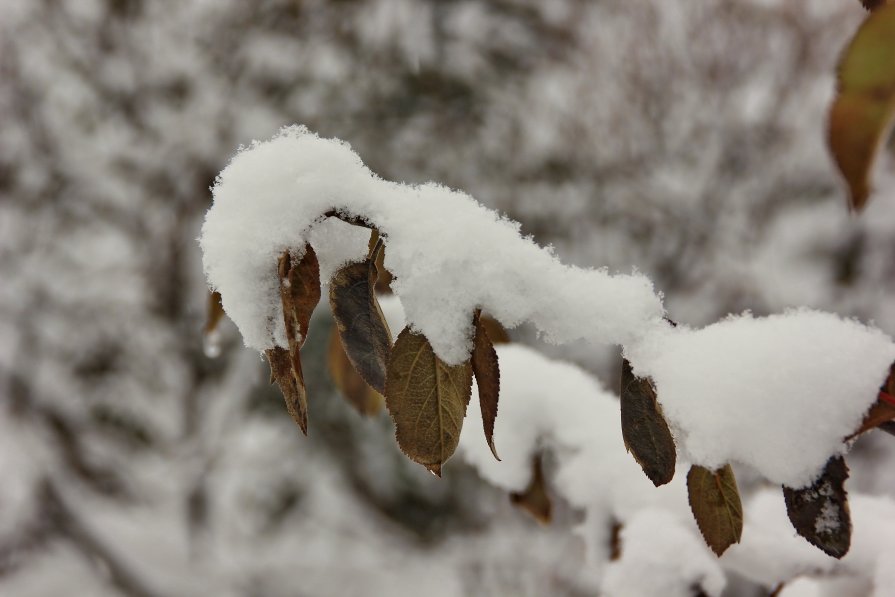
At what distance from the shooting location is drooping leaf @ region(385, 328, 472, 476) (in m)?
0.33

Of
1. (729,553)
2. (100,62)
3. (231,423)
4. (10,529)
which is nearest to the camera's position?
(729,553)

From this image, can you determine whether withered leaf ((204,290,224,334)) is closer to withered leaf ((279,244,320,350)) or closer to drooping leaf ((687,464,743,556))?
withered leaf ((279,244,320,350))

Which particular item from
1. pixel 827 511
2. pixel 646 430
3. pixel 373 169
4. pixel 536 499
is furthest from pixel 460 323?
pixel 373 169

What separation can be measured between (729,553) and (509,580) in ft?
9.92

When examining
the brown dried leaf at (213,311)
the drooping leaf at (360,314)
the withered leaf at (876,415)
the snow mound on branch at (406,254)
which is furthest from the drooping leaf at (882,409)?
the brown dried leaf at (213,311)

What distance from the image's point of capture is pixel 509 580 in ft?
10.8

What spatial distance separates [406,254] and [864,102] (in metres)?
0.23

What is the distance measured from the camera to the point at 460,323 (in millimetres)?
338

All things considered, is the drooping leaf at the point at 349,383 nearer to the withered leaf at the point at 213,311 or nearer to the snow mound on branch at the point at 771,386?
the withered leaf at the point at 213,311

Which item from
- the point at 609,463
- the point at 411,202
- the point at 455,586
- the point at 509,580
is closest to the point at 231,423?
the point at 455,586

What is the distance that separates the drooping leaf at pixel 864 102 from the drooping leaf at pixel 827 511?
0.58 ft

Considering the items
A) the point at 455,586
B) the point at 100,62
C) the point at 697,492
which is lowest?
the point at 697,492

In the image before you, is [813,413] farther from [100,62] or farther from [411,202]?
[100,62]

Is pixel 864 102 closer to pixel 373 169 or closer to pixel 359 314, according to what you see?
pixel 359 314
